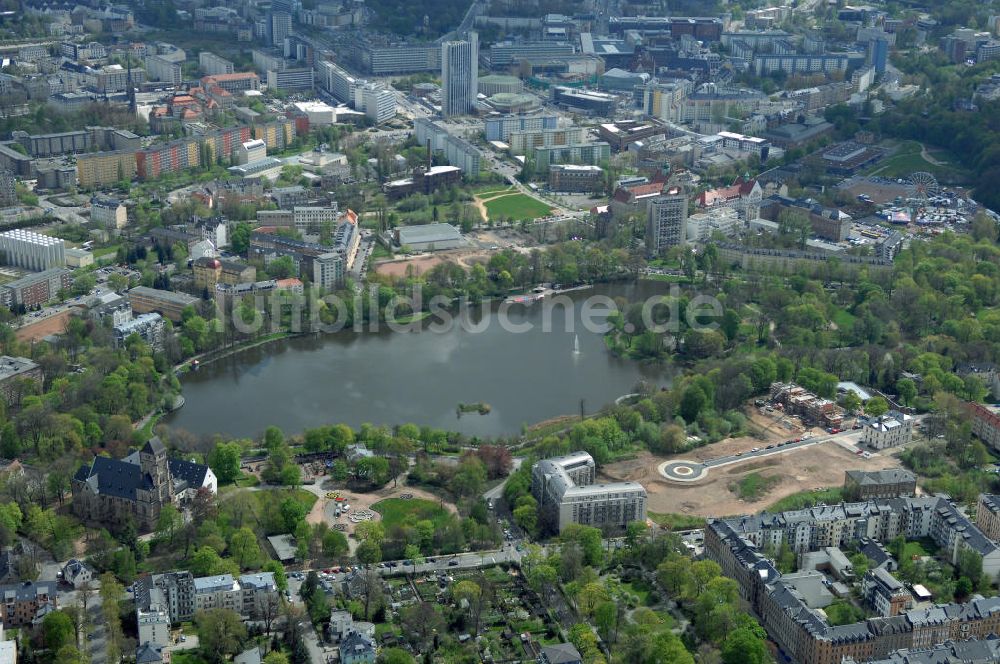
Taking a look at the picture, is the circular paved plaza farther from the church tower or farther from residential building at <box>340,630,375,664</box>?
the church tower

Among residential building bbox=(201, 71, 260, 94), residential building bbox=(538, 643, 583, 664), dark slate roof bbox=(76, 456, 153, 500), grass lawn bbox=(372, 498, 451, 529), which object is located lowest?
grass lawn bbox=(372, 498, 451, 529)

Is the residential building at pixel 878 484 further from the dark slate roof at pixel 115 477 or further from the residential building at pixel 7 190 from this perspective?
the residential building at pixel 7 190

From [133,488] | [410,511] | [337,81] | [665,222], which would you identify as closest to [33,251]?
[133,488]

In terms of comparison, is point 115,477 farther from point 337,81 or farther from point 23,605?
point 337,81

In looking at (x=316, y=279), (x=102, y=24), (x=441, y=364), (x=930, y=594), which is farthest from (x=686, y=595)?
→ (x=102, y=24)

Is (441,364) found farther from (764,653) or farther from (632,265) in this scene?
(764,653)

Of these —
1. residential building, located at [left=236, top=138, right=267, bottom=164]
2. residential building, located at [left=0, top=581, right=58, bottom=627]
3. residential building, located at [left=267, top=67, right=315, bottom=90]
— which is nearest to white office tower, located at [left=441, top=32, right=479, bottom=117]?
residential building, located at [left=267, top=67, right=315, bottom=90]
